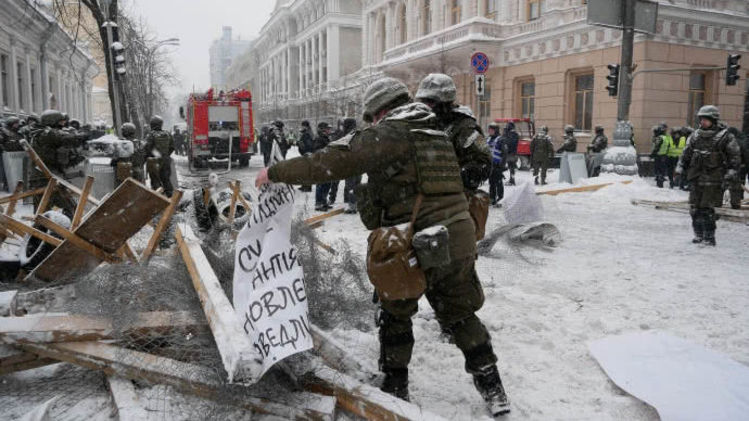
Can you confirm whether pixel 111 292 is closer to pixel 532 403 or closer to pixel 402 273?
pixel 402 273

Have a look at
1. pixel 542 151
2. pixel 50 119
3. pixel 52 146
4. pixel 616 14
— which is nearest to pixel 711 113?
pixel 542 151

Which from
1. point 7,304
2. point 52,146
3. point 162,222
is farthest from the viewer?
point 52,146

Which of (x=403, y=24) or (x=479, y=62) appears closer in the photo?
(x=479, y=62)

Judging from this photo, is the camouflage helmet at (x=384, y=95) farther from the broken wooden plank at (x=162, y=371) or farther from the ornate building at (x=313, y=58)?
the ornate building at (x=313, y=58)

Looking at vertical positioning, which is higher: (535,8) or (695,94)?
(535,8)

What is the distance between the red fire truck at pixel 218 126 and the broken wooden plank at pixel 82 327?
18017 millimetres

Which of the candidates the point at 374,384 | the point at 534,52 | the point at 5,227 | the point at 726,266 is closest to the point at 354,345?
the point at 374,384

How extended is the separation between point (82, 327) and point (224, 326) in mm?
929

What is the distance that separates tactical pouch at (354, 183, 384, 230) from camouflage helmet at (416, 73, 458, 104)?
3.63 ft

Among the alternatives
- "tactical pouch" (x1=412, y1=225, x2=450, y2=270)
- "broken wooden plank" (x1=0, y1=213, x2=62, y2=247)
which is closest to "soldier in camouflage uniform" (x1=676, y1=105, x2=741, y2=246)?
"tactical pouch" (x1=412, y1=225, x2=450, y2=270)

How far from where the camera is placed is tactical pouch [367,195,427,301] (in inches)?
106

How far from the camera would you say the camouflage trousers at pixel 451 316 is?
2879mm

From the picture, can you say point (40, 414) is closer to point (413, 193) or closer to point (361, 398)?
point (361, 398)

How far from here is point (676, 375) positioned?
319cm
